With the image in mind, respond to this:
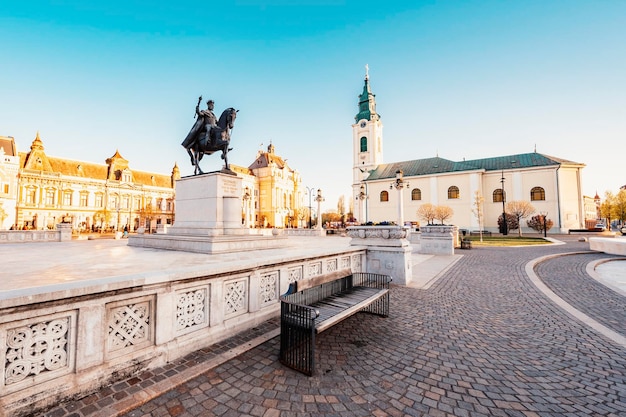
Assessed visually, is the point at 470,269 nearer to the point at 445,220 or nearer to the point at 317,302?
the point at 317,302

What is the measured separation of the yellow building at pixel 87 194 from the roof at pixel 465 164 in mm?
46272

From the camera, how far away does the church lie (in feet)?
132

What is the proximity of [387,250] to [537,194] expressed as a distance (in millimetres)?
46910

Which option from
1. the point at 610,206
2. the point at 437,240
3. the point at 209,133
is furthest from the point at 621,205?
the point at 209,133

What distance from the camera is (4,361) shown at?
2.32 metres

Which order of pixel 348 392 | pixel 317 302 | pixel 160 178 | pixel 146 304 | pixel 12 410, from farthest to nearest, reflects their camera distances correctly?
pixel 160 178 < pixel 317 302 < pixel 146 304 < pixel 348 392 < pixel 12 410

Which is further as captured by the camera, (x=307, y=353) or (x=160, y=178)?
(x=160, y=178)

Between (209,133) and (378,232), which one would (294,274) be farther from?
(209,133)

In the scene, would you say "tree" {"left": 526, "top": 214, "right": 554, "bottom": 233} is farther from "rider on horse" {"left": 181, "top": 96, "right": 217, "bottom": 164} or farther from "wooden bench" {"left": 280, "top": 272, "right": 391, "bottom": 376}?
"rider on horse" {"left": 181, "top": 96, "right": 217, "bottom": 164}

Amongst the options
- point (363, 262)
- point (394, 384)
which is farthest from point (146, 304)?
point (363, 262)

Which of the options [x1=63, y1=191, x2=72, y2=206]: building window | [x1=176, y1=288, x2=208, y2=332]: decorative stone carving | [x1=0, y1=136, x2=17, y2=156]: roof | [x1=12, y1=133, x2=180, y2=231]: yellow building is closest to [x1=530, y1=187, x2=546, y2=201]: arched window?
[x1=176, y1=288, x2=208, y2=332]: decorative stone carving

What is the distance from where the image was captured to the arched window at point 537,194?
135ft

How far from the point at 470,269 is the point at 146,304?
11792 mm

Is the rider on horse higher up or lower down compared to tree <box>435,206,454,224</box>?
higher up
